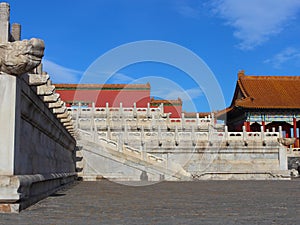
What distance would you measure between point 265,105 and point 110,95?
12.8 metres

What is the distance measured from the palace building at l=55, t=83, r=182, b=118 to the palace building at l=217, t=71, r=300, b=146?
5350 mm

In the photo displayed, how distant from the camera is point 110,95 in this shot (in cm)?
3662

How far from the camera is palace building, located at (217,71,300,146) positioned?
3497 centimetres

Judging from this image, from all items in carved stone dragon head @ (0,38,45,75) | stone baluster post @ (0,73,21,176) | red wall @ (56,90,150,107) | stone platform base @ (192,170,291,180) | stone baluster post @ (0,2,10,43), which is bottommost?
stone platform base @ (192,170,291,180)

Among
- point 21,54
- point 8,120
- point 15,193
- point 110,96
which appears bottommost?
point 15,193

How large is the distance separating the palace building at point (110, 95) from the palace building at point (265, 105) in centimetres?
535

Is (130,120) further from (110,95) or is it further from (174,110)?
(174,110)

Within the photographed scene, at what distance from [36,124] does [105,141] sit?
13.8 metres

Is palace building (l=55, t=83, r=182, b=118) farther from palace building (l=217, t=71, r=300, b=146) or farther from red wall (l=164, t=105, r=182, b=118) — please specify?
palace building (l=217, t=71, r=300, b=146)

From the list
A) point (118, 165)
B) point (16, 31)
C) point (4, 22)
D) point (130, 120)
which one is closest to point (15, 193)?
point (4, 22)

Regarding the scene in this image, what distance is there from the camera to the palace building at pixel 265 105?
115 feet

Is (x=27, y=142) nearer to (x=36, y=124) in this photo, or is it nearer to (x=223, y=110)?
(x=36, y=124)

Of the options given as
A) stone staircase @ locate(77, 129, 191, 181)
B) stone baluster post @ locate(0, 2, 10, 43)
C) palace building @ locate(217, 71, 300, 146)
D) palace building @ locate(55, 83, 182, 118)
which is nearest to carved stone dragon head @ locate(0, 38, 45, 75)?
stone baluster post @ locate(0, 2, 10, 43)

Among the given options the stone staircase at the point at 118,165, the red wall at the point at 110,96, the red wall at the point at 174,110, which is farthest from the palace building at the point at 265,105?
the stone staircase at the point at 118,165
